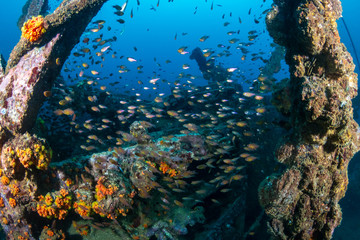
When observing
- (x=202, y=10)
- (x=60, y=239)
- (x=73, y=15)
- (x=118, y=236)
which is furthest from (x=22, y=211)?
(x=202, y=10)

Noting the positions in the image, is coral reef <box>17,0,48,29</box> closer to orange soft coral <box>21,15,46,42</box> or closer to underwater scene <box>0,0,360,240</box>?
underwater scene <box>0,0,360,240</box>

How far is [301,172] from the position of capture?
4.56 metres

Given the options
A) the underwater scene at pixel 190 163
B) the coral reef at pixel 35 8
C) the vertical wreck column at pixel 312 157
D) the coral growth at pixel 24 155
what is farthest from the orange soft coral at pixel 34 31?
the vertical wreck column at pixel 312 157

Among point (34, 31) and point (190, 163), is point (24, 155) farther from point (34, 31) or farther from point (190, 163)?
point (190, 163)

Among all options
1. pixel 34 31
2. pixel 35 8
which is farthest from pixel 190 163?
pixel 35 8

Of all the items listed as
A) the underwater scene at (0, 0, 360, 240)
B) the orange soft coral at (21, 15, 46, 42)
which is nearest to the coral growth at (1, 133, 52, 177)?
the underwater scene at (0, 0, 360, 240)

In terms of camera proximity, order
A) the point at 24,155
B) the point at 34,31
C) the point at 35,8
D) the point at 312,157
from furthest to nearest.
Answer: the point at 35,8 → the point at 34,31 → the point at 24,155 → the point at 312,157

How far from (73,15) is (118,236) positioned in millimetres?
8071

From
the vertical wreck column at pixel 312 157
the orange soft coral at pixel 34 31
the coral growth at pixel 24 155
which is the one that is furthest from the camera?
the orange soft coral at pixel 34 31

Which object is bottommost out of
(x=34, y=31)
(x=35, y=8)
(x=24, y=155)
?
(x=24, y=155)

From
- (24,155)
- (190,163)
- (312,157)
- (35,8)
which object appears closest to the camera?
(312,157)

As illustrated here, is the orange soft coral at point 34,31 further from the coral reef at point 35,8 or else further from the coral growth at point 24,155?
the coral reef at point 35,8

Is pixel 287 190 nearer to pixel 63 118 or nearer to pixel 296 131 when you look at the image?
pixel 296 131

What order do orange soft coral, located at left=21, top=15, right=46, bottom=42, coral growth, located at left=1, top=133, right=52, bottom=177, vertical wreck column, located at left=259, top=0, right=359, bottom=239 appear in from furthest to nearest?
orange soft coral, located at left=21, top=15, right=46, bottom=42 → coral growth, located at left=1, top=133, right=52, bottom=177 → vertical wreck column, located at left=259, top=0, right=359, bottom=239
